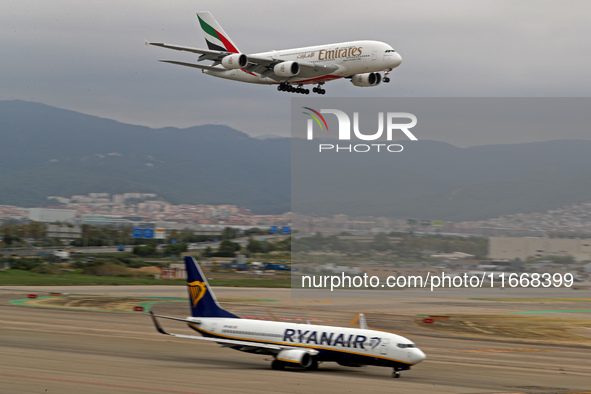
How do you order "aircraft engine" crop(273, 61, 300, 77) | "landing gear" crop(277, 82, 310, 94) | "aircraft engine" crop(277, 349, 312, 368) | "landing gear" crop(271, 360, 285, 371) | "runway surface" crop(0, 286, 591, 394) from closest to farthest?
"runway surface" crop(0, 286, 591, 394)
"aircraft engine" crop(277, 349, 312, 368)
"landing gear" crop(271, 360, 285, 371)
"aircraft engine" crop(273, 61, 300, 77)
"landing gear" crop(277, 82, 310, 94)

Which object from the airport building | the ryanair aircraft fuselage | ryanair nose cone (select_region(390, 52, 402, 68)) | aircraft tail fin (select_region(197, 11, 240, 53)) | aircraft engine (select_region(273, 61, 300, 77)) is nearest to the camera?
the ryanair aircraft fuselage

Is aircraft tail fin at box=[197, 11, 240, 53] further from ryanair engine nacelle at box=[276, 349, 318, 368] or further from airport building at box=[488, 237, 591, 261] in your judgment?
airport building at box=[488, 237, 591, 261]

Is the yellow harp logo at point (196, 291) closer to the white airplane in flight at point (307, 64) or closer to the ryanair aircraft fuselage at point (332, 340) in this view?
the ryanair aircraft fuselage at point (332, 340)

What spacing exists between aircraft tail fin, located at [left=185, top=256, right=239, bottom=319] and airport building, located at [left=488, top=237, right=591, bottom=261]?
3798 inches

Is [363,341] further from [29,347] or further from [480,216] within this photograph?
[480,216]

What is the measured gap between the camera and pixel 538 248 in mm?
134500

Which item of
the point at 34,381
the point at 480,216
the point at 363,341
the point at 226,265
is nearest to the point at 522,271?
the point at 480,216


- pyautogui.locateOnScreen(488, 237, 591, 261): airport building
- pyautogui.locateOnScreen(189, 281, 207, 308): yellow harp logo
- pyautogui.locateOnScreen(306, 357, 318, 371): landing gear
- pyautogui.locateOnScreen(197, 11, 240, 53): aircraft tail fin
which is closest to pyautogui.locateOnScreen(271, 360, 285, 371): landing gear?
pyautogui.locateOnScreen(306, 357, 318, 371): landing gear

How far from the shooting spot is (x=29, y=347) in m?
47.4

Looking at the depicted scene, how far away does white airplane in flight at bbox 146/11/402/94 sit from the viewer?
59938 millimetres

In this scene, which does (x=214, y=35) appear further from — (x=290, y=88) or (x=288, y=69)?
(x=288, y=69)

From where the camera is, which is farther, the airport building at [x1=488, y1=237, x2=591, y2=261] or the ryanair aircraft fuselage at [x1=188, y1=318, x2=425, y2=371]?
the airport building at [x1=488, y1=237, x2=591, y2=261]

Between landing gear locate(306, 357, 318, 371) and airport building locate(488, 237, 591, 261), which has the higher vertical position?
airport building locate(488, 237, 591, 261)

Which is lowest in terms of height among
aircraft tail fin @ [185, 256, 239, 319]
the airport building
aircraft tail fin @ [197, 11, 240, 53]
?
aircraft tail fin @ [185, 256, 239, 319]
